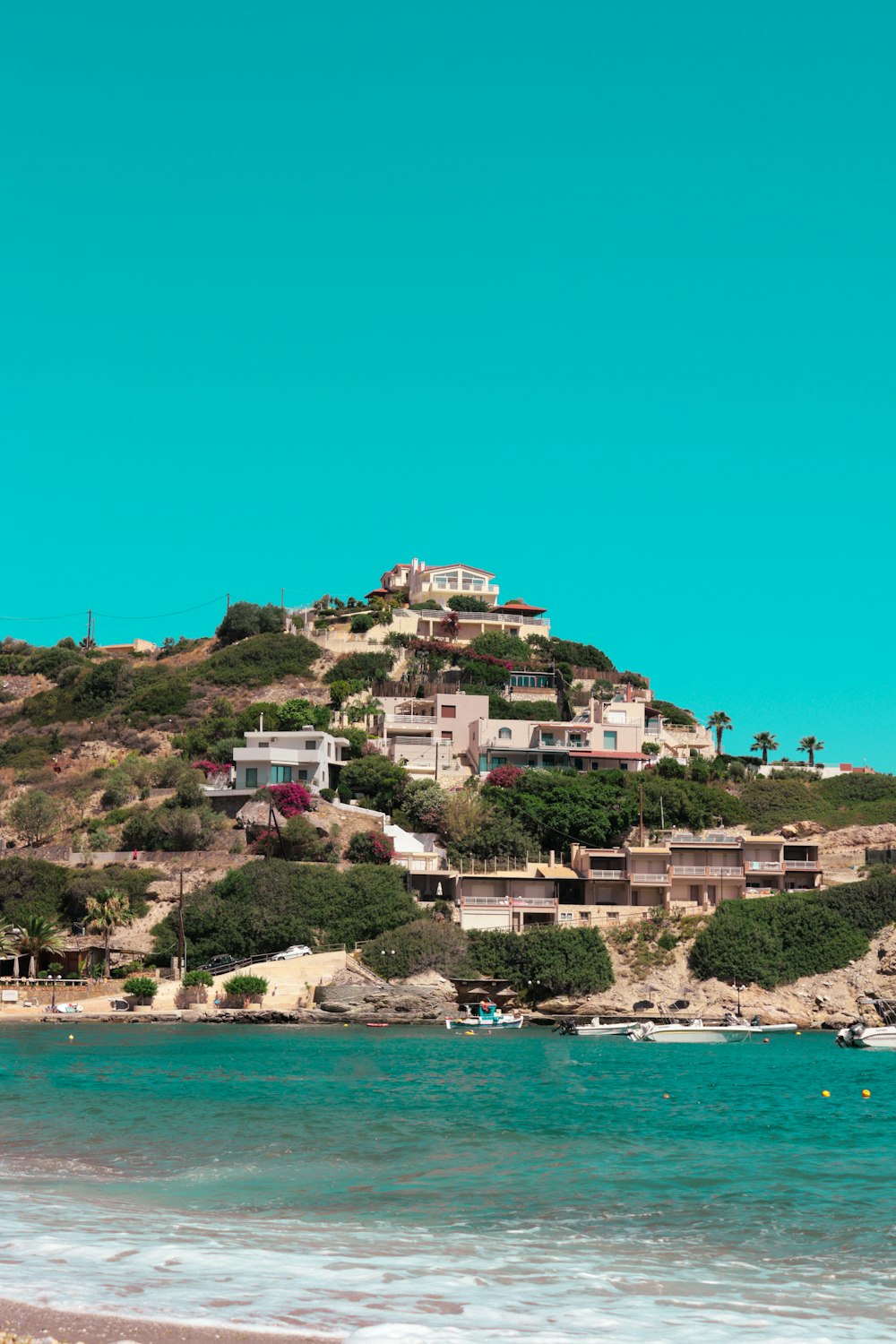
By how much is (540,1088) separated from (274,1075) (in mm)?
7594

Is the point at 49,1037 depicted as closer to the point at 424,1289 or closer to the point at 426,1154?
the point at 426,1154

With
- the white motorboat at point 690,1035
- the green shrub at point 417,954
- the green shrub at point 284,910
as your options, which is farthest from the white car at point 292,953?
the white motorboat at point 690,1035

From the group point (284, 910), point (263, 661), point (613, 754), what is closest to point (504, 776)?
point (613, 754)

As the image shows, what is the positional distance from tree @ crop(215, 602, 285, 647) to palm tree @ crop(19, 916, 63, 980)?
145ft

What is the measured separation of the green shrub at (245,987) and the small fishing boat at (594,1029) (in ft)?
41.6

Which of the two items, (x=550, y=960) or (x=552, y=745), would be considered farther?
(x=552, y=745)

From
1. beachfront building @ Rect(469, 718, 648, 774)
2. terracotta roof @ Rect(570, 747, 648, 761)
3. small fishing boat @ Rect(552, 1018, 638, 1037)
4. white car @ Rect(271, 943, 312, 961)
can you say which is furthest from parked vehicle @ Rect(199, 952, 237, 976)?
terracotta roof @ Rect(570, 747, 648, 761)

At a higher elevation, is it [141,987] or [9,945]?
[9,945]

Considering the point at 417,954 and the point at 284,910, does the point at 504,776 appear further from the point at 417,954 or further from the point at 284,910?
the point at 284,910

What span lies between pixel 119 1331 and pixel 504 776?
61708 mm

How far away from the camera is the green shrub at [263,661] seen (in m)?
89.9

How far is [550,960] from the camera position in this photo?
5734 centimetres

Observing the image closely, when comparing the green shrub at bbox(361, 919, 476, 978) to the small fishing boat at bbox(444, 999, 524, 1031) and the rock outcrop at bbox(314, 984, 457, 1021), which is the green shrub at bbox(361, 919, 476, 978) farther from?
the small fishing boat at bbox(444, 999, 524, 1031)

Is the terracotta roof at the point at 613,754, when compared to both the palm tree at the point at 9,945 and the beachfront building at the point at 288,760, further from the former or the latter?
the palm tree at the point at 9,945
